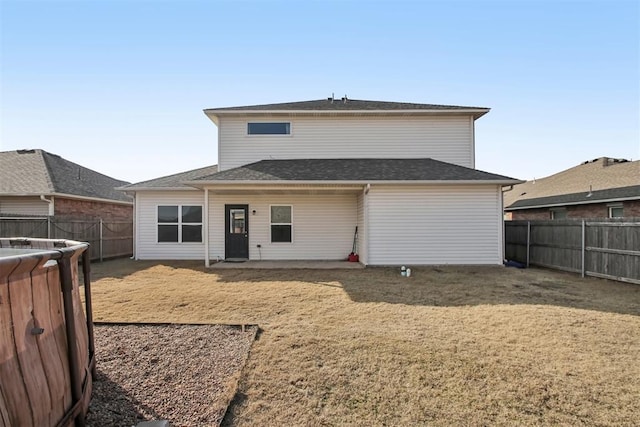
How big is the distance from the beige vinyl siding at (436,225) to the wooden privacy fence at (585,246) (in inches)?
62.7

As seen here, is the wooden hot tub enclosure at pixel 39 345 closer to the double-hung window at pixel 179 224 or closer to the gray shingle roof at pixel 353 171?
the gray shingle roof at pixel 353 171

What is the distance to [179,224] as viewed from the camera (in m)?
13.2

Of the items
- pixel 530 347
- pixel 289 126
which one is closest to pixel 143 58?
pixel 289 126

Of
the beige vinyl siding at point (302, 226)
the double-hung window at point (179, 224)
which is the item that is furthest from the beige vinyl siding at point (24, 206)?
the beige vinyl siding at point (302, 226)

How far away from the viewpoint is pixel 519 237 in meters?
12.7

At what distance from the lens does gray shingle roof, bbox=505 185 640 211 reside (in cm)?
1287

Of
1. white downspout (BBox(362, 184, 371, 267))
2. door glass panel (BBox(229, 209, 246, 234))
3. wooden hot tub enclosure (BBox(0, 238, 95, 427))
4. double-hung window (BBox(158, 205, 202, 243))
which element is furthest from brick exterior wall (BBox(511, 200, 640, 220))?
wooden hot tub enclosure (BBox(0, 238, 95, 427))

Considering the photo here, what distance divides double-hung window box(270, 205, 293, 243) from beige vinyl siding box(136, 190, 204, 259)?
2.95 meters

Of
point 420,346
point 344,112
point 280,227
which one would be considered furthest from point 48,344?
point 344,112

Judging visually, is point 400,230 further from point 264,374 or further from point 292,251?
point 264,374

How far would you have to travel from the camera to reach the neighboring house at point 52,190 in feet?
44.5

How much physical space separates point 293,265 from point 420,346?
768cm

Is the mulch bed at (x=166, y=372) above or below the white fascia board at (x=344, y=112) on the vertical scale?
below

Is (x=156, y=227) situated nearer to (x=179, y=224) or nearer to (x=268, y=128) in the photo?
(x=179, y=224)
